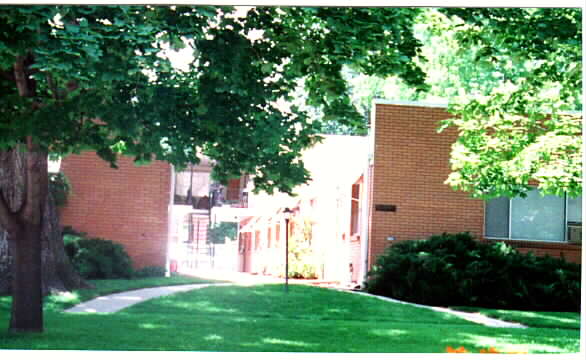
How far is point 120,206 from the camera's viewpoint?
9.20m

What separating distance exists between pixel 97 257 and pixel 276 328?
2.31 meters

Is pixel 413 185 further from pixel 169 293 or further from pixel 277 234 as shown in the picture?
pixel 169 293

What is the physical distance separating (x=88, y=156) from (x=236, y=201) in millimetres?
1910

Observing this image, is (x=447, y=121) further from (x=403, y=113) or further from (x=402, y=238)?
(x=402, y=238)

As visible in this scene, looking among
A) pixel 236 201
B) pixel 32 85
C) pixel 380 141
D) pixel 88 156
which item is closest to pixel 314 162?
pixel 236 201

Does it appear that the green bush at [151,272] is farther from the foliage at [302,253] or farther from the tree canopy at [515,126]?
the tree canopy at [515,126]

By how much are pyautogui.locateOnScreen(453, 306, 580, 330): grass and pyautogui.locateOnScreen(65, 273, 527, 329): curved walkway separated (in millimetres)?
94

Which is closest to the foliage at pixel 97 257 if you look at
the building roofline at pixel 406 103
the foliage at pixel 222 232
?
the foliage at pixel 222 232

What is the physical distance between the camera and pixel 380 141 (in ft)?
34.8

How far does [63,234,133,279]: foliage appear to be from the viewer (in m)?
8.83

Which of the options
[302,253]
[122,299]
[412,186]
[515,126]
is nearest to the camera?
[122,299]

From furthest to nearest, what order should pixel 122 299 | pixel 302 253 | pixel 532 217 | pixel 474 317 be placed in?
pixel 532 217 → pixel 302 253 → pixel 474 317 → pixel 122 299

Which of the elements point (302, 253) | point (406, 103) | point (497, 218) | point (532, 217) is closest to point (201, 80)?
point (302, 253)

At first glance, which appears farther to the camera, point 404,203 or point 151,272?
point 404,203
